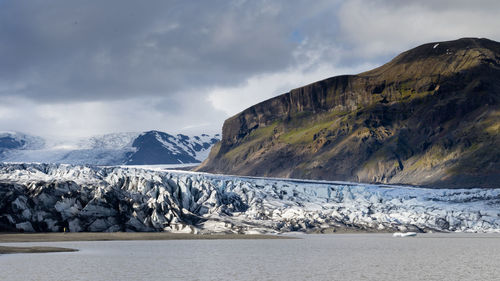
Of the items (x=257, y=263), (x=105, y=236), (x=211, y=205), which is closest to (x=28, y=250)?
(x=257, y=263)

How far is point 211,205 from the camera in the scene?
90.2m

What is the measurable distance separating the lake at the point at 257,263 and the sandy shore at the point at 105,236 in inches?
219

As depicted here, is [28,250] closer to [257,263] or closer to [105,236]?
[257,263]

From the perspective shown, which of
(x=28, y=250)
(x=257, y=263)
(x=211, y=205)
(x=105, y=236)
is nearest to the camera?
(x=257, y=263)

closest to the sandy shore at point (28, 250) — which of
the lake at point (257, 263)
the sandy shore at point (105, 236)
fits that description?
the lake at point (257, 263)

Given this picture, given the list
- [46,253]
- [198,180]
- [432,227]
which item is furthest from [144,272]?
[432,227]

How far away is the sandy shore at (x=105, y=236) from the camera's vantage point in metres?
64.8

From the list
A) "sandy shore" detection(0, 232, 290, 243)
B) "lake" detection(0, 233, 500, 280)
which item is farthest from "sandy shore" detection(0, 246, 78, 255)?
"sandy shore" detection(0, 232, 290, 243)

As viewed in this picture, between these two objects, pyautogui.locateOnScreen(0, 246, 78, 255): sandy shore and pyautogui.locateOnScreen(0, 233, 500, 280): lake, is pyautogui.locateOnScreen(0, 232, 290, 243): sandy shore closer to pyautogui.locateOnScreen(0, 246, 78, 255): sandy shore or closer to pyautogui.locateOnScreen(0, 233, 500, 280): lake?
pyautogui.locateOnScreen(0, 233, 500, 280): lake

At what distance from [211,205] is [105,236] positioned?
860 inches

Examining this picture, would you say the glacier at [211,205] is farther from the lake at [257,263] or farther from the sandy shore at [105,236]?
the lake at [257,263]

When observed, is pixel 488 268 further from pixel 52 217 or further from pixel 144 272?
pixel 52 217

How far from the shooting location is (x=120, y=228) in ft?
249

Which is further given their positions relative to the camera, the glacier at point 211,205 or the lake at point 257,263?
the glacier at point 211,205
